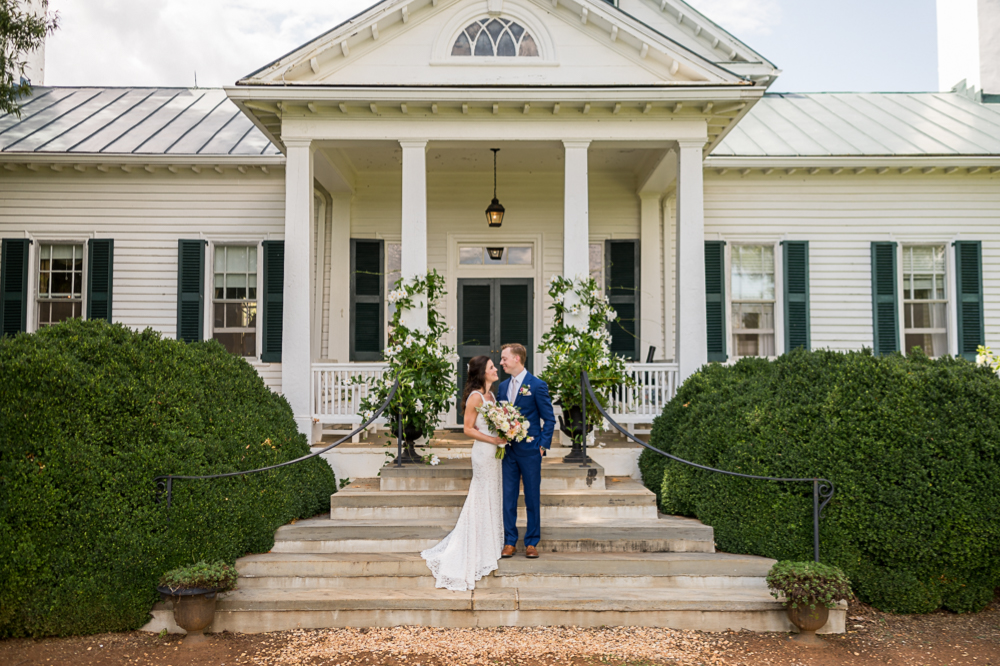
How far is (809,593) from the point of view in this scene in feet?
16.1

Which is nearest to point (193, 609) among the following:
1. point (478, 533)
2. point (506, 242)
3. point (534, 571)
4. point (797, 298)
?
point (478, 533)

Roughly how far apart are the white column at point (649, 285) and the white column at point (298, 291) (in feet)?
16.6

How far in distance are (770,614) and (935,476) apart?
1.68m

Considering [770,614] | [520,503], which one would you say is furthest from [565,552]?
[770,614]

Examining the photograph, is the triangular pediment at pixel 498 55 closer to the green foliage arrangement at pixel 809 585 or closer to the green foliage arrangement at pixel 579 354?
the green foliage arrangement at pixel 579 354

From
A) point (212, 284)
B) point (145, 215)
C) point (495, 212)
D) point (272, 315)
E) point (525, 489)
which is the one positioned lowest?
point (525, 489)

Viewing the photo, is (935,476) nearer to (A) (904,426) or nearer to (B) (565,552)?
(A) (904,426)

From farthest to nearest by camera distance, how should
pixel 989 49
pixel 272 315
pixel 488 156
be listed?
1. pixel 989 49
2. pixel 272 315
3. pixel 488 156

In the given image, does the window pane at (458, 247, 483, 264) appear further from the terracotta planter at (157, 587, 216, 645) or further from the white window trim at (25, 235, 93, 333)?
the terracotta planter at (157, 587, 216, 645)

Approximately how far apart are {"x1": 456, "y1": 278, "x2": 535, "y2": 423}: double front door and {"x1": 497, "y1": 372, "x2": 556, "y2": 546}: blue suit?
16.5ft

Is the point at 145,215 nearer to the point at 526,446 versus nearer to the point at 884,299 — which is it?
the point at 526,446

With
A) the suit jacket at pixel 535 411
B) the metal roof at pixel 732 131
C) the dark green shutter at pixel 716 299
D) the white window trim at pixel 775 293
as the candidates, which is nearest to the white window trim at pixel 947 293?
the metal roof at pixel 732 131

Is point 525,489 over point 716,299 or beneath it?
beneath

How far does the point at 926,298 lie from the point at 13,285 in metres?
13.8
